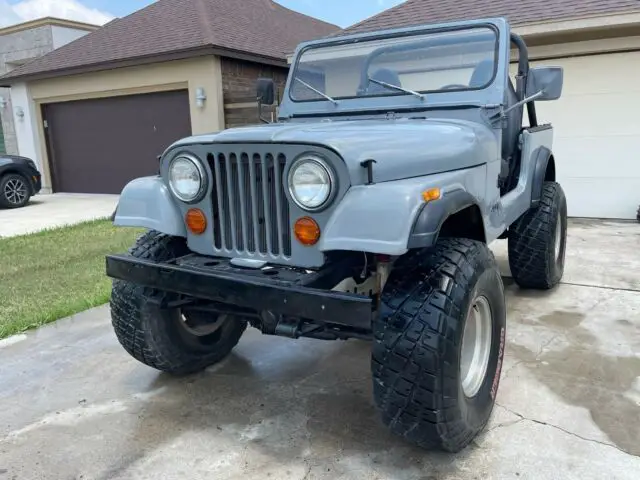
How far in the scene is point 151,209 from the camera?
258 cm

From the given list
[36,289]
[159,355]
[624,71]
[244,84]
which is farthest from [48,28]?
[159,355]

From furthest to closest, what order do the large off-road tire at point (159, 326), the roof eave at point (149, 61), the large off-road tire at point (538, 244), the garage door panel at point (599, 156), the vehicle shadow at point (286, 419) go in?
the roof eave at point (149, 61) → the garage door panel at point (599, 156) → the large off-road tire at point (538, 244) → the large off-road tire at point (159, 326) → the vehicle shadow at point (286, 419)

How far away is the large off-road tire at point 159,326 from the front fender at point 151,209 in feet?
0.67

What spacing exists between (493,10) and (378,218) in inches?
301

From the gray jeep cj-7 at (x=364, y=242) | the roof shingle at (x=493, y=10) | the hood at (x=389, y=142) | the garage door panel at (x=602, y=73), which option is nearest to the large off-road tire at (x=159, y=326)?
the gray jeep cj-7 at (x=364, y=242)

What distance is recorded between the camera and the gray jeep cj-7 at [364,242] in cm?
205

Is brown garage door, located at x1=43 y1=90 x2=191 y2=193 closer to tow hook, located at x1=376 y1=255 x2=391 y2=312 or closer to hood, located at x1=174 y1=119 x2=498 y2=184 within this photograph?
hood, located at x1=174 y1=119 x2=498 y2=184

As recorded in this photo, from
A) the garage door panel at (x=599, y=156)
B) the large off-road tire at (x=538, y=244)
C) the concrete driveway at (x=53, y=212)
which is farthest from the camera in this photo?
the concrete driveway at (x=53, y=212)

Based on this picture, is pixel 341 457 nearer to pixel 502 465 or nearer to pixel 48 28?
pixel 502 465

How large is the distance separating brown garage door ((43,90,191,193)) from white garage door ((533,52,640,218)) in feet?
21.9

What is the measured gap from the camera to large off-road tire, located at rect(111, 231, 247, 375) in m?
2.79

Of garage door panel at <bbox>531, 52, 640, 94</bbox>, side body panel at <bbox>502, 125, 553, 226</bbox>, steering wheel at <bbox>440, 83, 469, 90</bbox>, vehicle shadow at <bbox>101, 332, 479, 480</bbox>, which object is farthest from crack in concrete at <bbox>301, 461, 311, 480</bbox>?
garage door panel at <bbox>531, 52, 640, 94</bbox>

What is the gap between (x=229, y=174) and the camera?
237 cm

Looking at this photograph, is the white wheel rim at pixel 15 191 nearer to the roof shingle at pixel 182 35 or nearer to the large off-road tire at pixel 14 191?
the large off-road tire at pixel 14 191
